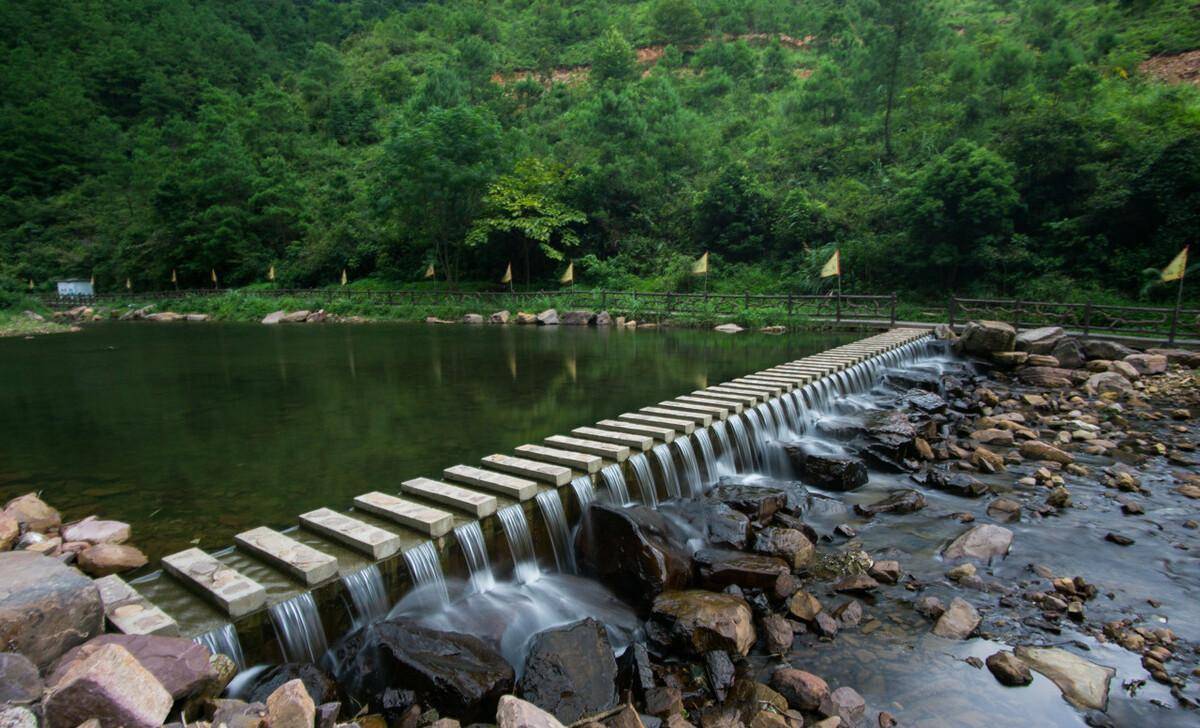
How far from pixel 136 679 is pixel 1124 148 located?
32385 mm

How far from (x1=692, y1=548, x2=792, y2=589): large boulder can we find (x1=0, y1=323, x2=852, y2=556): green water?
3847 mm

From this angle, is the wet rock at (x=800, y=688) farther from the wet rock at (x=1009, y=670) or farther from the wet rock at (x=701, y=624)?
the wet rock at (x=1009, y=670)

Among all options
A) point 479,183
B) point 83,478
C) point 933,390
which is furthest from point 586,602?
point 479,183

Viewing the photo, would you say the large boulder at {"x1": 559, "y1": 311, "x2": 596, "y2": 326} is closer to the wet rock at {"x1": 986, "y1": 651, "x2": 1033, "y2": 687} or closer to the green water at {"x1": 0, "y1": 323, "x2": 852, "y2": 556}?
the green water at {"x1": 0, "y1": 323, "x2": 852, "y2": 556}

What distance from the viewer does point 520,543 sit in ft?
18.6

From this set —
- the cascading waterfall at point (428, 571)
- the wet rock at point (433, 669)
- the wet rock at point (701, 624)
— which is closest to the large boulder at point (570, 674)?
the wet rock at point (433, 669)

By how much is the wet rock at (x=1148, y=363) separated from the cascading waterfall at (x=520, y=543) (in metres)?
17.7

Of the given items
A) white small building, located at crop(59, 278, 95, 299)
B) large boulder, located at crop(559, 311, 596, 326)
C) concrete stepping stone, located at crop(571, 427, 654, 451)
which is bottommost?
concrete stepping stone, located at crop(571, 427, 654, 451)

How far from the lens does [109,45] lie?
81.4 metres

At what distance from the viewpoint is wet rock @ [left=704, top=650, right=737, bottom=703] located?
14.3 ft

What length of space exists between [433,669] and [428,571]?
113 centimetres

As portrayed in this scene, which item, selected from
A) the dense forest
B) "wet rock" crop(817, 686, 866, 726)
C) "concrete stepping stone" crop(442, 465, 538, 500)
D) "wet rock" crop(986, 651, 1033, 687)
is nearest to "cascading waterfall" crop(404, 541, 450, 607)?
"concrete stepping stone" crop(442, 465, 538, 500)

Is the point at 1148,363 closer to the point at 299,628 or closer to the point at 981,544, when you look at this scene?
the point at 981,544

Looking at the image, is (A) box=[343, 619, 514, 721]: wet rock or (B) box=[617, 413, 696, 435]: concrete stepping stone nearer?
(A) box=[343, 619, 514, 721]: wet rock
